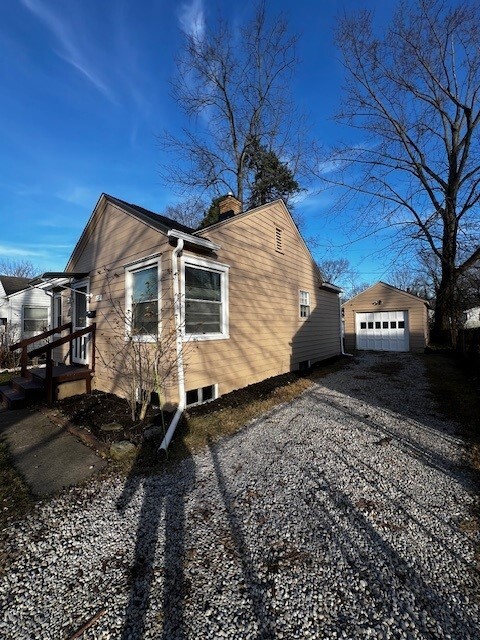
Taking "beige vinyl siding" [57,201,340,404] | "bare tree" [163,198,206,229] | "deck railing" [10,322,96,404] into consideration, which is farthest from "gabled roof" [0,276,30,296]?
"deck railing" [10,322,96,404]

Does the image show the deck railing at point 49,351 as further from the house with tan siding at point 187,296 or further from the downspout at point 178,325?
the downspout at point 178,325

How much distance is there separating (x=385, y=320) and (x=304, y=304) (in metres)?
9.21

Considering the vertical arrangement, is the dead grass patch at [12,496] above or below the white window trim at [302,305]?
below

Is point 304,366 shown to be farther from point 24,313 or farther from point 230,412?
point 24,313

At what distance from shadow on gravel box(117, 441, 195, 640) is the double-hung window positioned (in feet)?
9.09

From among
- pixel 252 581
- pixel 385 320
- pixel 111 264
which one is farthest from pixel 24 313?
pixel 385 320

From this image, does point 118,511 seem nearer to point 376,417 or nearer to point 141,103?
point 376,417

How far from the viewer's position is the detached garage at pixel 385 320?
1686 centimetres

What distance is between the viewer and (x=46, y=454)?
13.9 feet

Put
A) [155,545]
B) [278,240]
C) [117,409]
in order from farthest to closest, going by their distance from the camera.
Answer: [278,240] < [117,409] < [155,545]

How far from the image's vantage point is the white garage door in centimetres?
1722

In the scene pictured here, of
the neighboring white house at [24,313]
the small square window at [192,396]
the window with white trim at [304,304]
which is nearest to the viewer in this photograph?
the small square window at [192,396]

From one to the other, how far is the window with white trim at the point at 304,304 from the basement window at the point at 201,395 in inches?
213

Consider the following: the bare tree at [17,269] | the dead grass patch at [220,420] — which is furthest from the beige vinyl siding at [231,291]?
the bare tree at [17,269]
